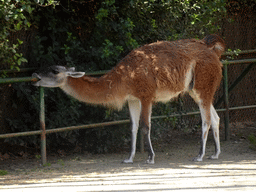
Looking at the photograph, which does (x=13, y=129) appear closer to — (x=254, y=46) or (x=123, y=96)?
(x=123, y=96)

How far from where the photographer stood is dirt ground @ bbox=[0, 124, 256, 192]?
4.59 meters

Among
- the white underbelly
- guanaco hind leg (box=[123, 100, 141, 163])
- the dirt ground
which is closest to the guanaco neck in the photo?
guanaco hind leg (box=[123, 100, 141, 163])

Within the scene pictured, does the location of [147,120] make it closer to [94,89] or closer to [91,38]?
[94,89]

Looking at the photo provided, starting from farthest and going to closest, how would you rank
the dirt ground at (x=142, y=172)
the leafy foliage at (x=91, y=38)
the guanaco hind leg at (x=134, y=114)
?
the leafy foliage at (x=91, y=38) → the guanaco hind leg at (x=134, y=114) → the dirt ground at (x=142, y=172)

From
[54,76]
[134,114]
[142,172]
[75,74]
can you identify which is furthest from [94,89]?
[142,172]

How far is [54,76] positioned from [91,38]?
4.80 feet

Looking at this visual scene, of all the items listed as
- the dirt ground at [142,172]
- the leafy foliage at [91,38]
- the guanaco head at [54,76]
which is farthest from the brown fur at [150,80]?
the leafy foliage at [91,38]

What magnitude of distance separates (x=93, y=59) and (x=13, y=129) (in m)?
1.65

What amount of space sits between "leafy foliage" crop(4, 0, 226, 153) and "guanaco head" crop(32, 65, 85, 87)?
2.17 feet

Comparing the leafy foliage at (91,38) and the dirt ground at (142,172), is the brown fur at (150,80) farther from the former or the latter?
the leafy foliage at (91,38)

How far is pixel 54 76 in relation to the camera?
592 centimetres

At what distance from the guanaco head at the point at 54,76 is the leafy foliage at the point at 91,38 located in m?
0.66

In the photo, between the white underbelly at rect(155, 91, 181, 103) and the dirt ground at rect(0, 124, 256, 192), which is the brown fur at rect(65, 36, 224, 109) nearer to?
the white underbelly at rect(155, 91, 181, 103)

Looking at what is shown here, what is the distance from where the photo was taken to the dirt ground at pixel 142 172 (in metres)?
4.59
